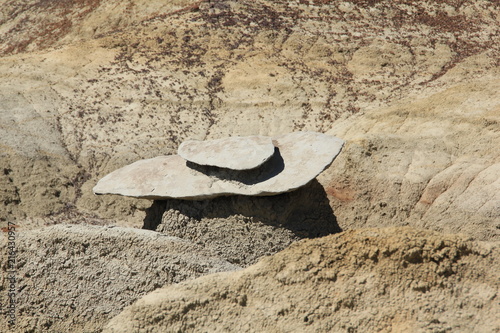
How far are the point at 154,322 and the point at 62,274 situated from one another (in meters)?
1.34

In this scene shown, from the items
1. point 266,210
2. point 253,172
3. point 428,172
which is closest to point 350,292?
point 266,210

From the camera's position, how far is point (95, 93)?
11.0 m

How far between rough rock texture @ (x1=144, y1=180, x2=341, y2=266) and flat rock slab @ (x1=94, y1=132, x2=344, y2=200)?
0.60 ft

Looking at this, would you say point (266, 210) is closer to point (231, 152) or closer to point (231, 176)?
point (231, 176)

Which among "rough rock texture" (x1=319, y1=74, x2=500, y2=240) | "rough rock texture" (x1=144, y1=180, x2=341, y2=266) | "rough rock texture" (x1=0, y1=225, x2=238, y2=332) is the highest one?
"rough rock texture" (x1=0, y1=225, x2=238, y2=332)

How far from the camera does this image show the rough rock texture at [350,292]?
518cm

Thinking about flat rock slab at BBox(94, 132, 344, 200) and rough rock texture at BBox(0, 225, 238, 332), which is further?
flat rock slab at BBox(94, 132, 344, 200)

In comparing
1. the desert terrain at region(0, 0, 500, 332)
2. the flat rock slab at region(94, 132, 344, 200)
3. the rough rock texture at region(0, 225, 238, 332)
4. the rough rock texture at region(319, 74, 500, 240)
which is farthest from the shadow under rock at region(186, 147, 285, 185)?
the rough rock texture at region(319, 74, 500, 240)

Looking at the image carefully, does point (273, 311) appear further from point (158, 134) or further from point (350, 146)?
point (158, 134)

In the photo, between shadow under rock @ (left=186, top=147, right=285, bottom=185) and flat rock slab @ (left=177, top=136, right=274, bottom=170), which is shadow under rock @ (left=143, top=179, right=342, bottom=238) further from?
flat rock slab @ (left=177, top=136, right=274, bottom=170)

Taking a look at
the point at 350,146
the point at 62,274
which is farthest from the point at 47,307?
the point at 350,146

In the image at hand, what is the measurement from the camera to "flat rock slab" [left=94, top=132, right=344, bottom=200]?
23.5ft

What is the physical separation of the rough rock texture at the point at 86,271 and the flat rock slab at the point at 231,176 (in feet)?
2.90

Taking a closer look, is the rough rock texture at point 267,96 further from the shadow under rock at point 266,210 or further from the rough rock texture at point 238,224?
the rough rock texture at point 238,224
